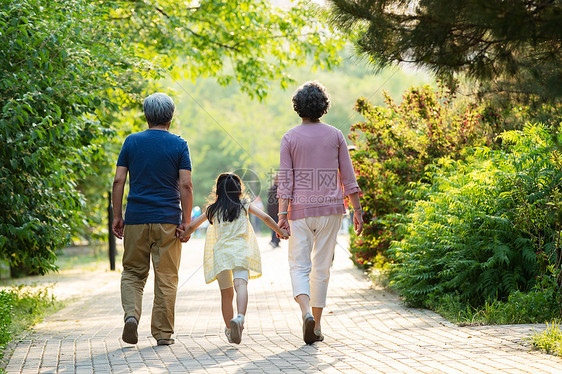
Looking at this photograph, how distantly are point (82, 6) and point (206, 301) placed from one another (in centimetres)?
417

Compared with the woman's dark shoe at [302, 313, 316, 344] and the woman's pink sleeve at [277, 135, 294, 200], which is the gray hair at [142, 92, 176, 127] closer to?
the woman's pink sleeve at [277, 135, 294, 200]

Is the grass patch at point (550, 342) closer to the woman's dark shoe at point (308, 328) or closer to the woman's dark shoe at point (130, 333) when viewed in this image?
the woman's dark shoe at point (308, 328)

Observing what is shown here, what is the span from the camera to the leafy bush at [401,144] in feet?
35.1

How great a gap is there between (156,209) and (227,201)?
620 millimetres

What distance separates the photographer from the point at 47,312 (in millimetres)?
9117

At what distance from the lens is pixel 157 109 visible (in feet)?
20.7

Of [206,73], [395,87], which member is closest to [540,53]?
[206,73]

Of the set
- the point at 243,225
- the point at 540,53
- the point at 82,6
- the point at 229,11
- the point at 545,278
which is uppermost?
the point at 229,11

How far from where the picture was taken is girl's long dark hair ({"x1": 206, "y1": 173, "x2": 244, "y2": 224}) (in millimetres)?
6363

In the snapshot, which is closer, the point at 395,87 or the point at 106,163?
the point at 106,163

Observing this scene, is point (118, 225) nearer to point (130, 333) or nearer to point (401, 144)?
point (130, 333)

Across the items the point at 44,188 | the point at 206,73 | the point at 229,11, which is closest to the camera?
the point at 44,188

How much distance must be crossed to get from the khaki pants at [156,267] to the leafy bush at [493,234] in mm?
2927

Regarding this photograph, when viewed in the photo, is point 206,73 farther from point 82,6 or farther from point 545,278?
point 545,278
